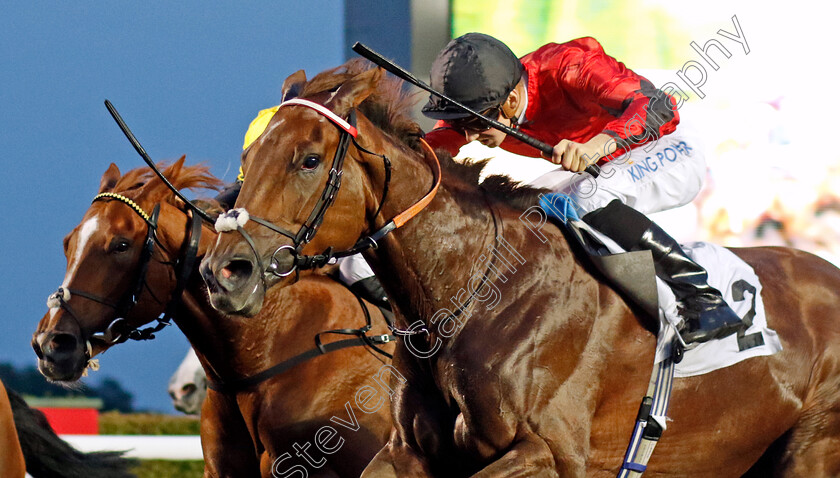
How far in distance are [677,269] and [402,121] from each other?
82cm

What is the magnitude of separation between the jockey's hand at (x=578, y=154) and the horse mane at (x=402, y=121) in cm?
14

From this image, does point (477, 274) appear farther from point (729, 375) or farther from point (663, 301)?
point (729, 375)

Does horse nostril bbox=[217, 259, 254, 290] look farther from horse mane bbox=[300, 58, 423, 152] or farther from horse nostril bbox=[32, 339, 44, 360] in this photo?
horse nostril bbox=[32, 339, 44, 360]

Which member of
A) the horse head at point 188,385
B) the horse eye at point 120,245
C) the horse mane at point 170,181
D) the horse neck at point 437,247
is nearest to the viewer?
the horse neck at point 437,247

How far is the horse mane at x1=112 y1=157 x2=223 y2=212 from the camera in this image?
3150mm

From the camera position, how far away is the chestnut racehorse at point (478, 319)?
2.04m

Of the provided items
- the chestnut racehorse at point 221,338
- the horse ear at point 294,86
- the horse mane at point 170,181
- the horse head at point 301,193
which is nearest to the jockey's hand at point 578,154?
the horse head at point 301,193

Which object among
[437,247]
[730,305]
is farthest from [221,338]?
[730,305]

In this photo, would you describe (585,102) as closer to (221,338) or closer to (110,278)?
(221,338)

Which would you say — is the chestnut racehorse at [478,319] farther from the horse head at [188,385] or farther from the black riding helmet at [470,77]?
the horse head at [188,385]

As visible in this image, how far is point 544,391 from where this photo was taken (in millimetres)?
2188

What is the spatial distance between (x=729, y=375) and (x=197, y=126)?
10.8 ft

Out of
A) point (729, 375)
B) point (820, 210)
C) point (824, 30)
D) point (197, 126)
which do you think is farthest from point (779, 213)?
point (197, 126)

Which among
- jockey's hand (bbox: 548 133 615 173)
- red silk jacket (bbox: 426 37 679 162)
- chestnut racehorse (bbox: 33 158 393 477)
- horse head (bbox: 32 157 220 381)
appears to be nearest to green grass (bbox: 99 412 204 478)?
chestnut racehorse (bbox: 33 158 393 477)
